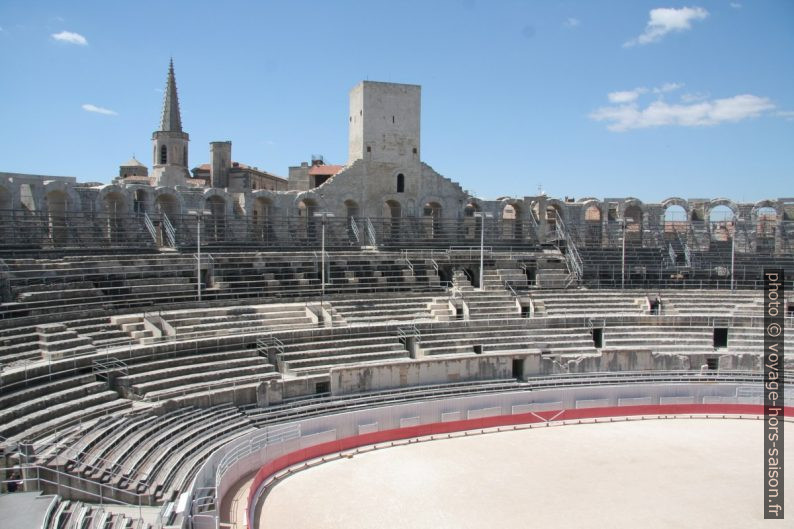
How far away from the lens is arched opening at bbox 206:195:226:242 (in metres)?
27.6

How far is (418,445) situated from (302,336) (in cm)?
551

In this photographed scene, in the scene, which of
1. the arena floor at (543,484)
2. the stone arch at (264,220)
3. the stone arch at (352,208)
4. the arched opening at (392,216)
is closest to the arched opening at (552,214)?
the arched opening at (392,216)

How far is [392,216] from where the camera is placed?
3331cm

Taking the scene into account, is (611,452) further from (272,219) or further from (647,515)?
(272,219)

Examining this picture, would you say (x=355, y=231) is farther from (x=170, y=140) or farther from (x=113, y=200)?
(x=170, y=140)

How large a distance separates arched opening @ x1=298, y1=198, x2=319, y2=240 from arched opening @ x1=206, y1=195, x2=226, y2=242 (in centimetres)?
329

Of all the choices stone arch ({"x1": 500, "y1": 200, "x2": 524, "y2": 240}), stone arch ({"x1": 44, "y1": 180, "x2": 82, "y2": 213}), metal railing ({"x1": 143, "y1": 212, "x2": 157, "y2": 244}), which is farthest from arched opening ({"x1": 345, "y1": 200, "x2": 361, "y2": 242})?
stone arch ({"x1": 44, "y1": 180, "x2": 82, "y2": 213})

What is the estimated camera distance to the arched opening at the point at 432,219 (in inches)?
1275

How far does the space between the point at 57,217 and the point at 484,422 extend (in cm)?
1759

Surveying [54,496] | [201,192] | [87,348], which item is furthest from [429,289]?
[54,496]

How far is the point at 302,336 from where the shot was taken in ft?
67.7

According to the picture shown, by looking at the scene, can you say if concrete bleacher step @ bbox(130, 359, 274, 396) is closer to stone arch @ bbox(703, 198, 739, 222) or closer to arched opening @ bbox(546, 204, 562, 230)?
arched opening @ bbox(546, 204, 562, 230)

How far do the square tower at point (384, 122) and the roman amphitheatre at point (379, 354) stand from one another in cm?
12

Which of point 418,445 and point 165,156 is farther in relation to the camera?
point 165,156
